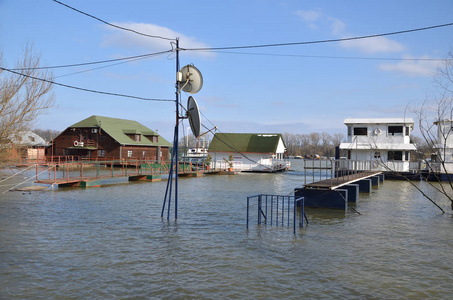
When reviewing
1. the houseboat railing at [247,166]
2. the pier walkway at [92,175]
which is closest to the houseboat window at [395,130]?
the houseboat railing at [247,166]

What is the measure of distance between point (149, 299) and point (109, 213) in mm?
10332

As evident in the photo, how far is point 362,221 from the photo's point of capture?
16281 millimetres

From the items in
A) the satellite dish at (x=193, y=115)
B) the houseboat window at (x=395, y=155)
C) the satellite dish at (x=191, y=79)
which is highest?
the satellite dish at (x=191, y=79)

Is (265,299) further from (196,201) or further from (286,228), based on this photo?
(196,201)

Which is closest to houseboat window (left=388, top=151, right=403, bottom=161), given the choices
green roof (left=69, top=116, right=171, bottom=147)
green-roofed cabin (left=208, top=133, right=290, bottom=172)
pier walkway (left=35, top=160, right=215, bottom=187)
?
green-roofed cabin (left=208, top=133, right=290, bottom=172)

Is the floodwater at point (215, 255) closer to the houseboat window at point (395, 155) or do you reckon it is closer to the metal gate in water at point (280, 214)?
the metal gate in water at point (280, 214)

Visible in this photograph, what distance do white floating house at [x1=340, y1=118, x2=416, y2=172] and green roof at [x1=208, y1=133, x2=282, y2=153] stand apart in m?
11.5

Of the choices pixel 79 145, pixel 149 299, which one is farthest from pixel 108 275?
pixel 79 145

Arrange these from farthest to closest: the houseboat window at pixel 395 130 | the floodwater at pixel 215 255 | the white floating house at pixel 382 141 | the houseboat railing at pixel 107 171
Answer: the houseboat window at pixel 395 130
the white floating house at pixel 382 141
the houseboat railing at pixel 107 171
the floodwater at pixel 215 255

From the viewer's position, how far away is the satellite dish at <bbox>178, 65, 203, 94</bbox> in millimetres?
14500

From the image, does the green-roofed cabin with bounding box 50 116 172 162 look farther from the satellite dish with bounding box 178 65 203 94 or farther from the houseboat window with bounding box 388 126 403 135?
the satellite dish with bounding box 178 65 203 94

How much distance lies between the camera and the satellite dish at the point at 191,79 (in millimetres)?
14500

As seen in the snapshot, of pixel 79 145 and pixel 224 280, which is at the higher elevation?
pixel 79 145

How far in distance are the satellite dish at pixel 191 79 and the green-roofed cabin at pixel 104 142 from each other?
150 ft
